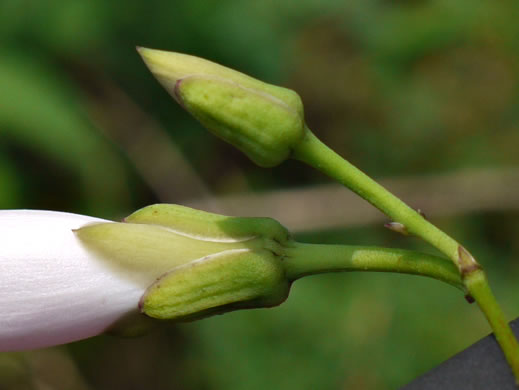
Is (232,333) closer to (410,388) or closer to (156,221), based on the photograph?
(156,221)

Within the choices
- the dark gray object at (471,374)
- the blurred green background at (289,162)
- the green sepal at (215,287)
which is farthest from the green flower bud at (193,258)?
the blurred green background at (289,162)

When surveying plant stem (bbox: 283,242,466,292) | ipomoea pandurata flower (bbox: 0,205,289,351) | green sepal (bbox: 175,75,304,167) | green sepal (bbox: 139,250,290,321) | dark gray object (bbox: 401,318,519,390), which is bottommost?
dark gray object (bbox: 401,318,519,390)

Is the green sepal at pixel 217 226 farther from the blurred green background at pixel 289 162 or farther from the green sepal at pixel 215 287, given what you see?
the blurred green background at pixel 289 162

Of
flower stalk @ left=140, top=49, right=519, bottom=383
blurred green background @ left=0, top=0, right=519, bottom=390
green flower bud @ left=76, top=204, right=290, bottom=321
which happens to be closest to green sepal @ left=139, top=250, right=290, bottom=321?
green flower bud @ left=76, top=204, right=290, bottom=321

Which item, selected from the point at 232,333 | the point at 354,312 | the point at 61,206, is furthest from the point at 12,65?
the point at 354,312

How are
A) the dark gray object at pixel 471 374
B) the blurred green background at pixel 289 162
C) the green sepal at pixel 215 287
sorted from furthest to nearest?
the blurred green background at pixel 289 162, the green sepal at pixel 215 287, the dark gray object at pixel 471 374

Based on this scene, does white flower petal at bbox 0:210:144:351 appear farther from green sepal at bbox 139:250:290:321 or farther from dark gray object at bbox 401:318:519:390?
dark gray object at bbox 401:318:519:390
